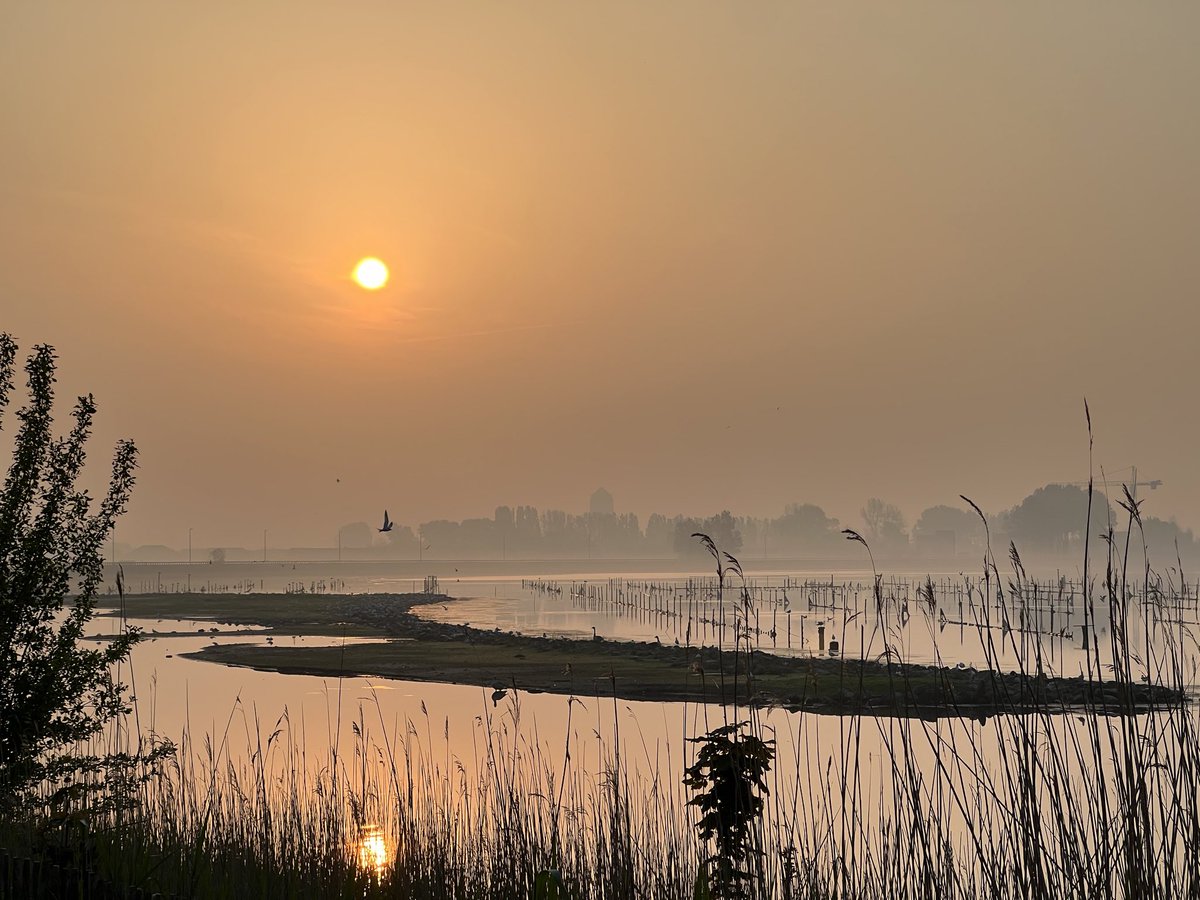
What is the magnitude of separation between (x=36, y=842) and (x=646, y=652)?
3799cm

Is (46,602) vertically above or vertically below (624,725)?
above

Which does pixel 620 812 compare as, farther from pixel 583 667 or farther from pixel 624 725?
pixel 583 667

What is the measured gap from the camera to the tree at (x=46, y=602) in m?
11.2

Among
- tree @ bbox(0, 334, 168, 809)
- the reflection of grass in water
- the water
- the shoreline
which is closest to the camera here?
the reflection of grass in water

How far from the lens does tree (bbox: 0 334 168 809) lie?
11.2 metres

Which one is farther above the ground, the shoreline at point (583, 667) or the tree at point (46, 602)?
the tree at point (46, 602)

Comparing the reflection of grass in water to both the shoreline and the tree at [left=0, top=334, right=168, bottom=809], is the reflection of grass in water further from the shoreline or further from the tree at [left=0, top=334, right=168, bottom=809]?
the shoreline

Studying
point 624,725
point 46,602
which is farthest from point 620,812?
point 624,725

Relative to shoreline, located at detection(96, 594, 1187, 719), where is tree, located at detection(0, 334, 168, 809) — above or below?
above

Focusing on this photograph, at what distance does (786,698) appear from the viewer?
29.8 m

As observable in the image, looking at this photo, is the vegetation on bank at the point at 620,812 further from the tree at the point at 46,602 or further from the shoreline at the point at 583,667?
the shoreline at the point at 583,667

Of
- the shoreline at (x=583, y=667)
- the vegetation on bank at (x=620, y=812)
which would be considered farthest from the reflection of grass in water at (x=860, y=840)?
the shoreline at (x=583, y=667)

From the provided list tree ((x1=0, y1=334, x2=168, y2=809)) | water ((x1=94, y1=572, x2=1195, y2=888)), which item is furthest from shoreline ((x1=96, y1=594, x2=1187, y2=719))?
tree ((x1=0, y1=334, x2=168, y2=809))

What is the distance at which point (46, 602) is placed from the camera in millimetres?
11773
